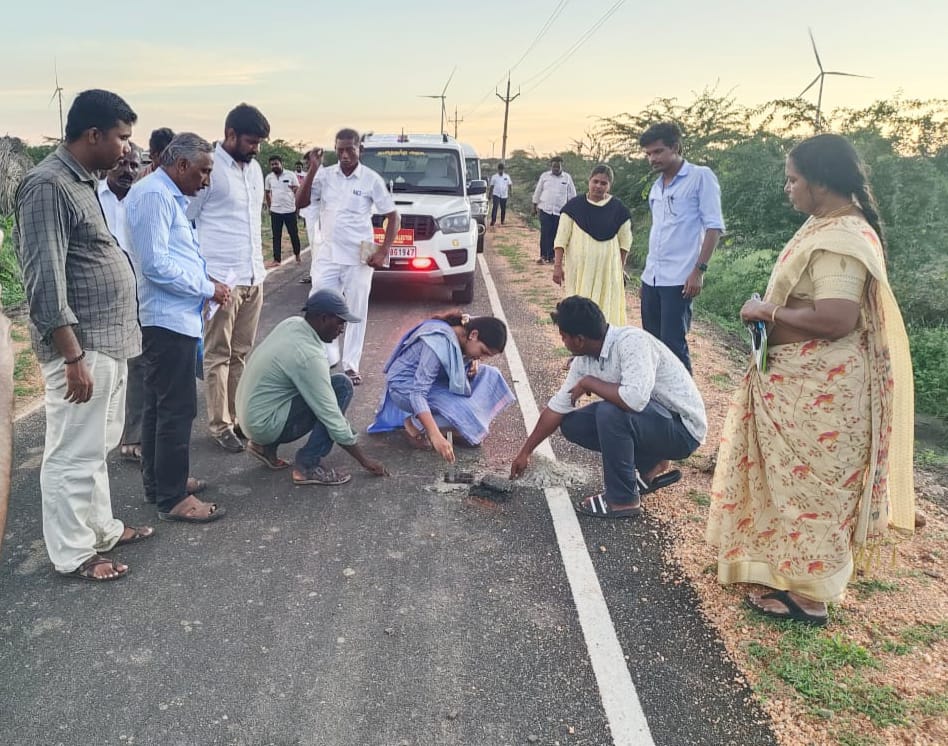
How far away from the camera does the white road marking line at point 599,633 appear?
2527mm

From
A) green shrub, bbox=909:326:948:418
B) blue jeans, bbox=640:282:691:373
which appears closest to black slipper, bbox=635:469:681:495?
blue jeans, bbox=640:282:691:373

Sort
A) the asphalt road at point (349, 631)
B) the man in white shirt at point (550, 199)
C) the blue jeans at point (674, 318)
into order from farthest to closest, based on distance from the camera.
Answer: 1. the man in white shirt at point (550, 199)
2. the blue jeans at point (674, 318)
3. the asphalt road at point (349, 631)

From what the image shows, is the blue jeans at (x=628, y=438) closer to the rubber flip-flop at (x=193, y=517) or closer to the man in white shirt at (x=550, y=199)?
the rubber flip-flop at (x=193, y=517)

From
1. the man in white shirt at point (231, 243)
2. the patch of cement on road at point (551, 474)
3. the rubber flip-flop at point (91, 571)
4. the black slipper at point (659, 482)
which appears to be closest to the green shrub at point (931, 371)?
the black slipper at point (659, 482)

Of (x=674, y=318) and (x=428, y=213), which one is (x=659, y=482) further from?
(x=428, y=213)

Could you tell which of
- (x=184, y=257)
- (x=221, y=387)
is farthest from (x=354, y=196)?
(x=184, y=257)

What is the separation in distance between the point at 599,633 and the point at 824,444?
47.5 inches

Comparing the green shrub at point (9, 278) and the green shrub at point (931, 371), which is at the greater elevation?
the green shrub at point (9, 278)

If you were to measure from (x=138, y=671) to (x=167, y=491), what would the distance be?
1.27 metres

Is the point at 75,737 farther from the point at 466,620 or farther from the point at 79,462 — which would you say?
the point at 466,620

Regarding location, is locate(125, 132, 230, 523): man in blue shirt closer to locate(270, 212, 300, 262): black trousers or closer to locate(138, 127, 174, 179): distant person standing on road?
locate(138, 127, 174, 179): distant person standing on road

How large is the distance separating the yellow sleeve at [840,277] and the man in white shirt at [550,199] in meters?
11.4

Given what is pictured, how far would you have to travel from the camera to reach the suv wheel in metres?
9.87

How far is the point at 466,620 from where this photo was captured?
3102 mm
